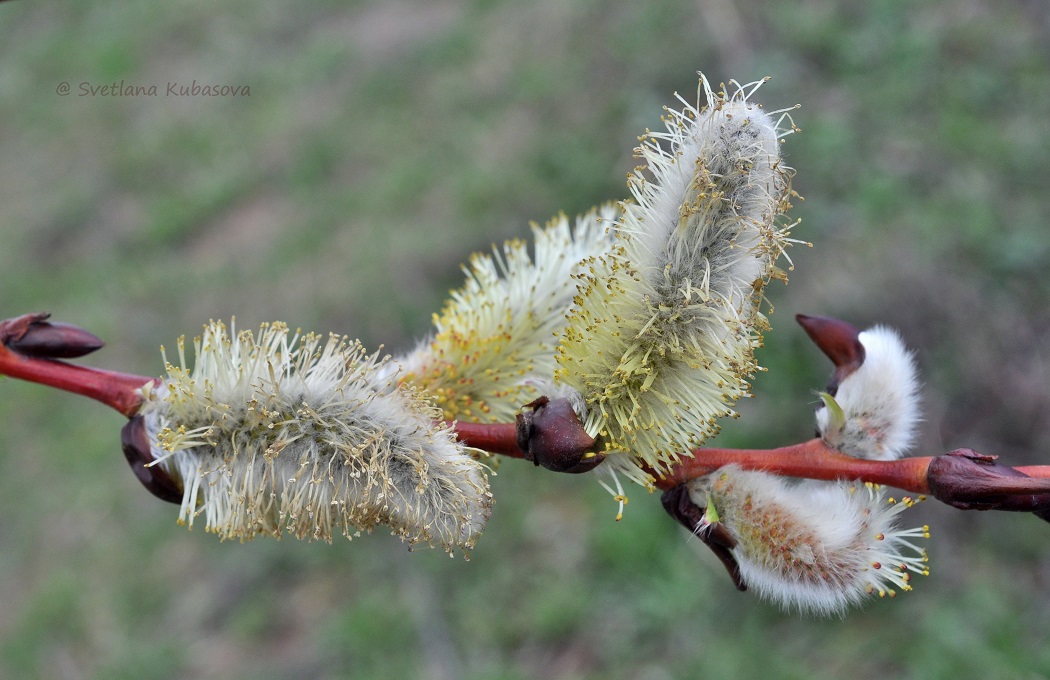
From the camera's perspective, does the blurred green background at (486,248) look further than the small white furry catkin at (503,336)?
Yes

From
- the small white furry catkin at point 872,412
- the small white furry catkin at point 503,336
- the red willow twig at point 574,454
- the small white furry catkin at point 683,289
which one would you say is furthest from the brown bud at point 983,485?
the small white furry catkin at point 503,336

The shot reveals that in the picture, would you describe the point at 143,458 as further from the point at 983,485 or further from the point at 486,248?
the point at 486,248

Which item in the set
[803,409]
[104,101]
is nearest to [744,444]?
[803,409]

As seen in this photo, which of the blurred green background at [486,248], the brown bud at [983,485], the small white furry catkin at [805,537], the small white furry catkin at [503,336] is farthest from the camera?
the blurred green background at [486,248]

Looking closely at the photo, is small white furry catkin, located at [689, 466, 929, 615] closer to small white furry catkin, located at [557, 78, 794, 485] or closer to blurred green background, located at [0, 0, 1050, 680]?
small white furry catkin, located at [557, 78, 794, 485]

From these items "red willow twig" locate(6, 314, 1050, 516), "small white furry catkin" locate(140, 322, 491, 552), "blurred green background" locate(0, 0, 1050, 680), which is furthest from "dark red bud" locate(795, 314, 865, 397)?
"blurred green background" locate(0, 0, 1050, 680)

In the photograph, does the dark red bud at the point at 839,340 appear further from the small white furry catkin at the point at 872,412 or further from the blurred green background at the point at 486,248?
the blurred green background at the point at 486,248

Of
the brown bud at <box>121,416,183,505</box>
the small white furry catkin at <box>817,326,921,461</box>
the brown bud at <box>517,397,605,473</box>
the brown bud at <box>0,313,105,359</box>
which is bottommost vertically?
the small white furry catkin at <box>817,326,921,461</box>
